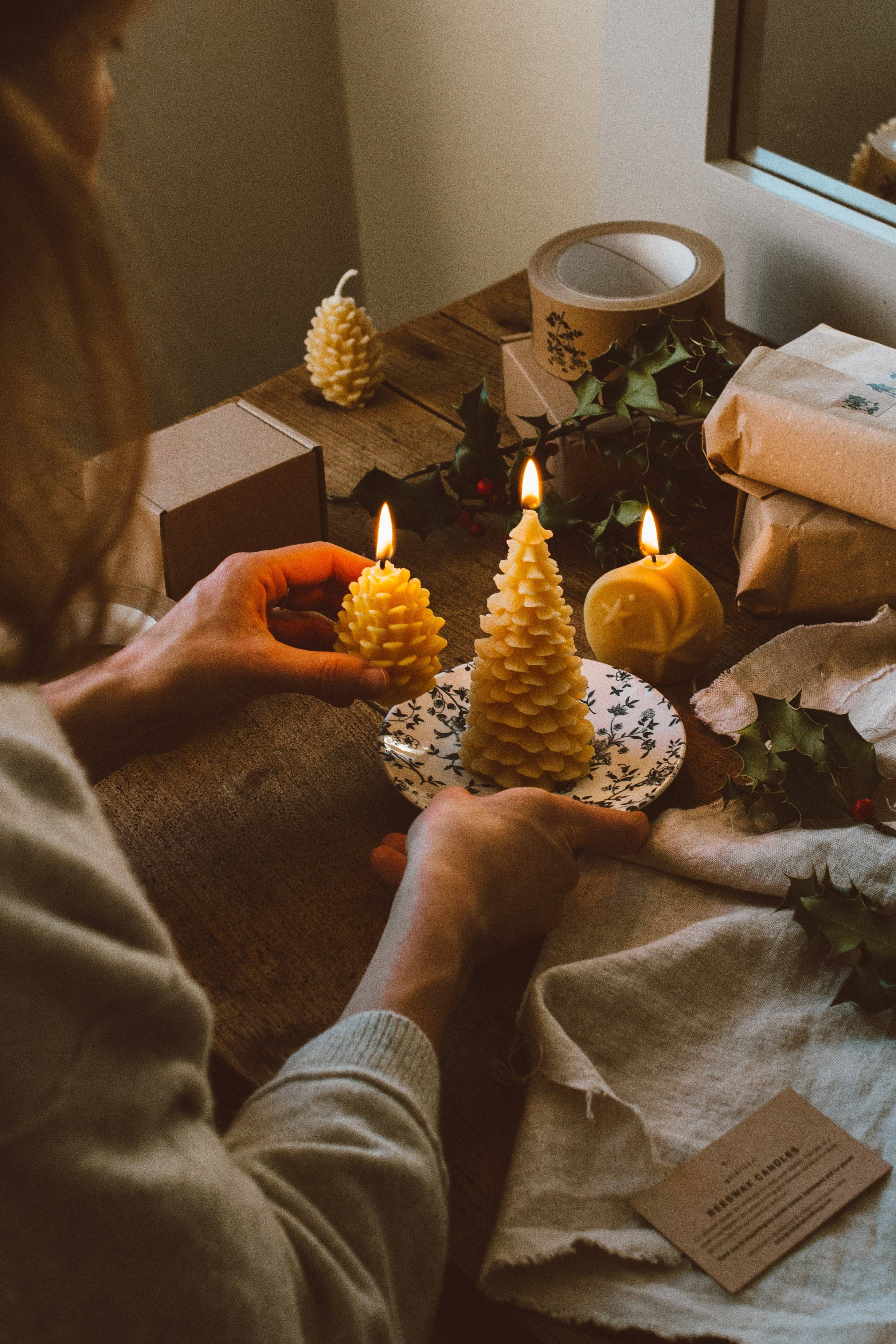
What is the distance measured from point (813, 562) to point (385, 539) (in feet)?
1.14

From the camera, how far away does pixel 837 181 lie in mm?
1140

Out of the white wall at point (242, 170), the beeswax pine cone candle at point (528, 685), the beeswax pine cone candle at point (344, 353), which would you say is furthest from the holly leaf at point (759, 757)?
the white wall at point (242, 170)

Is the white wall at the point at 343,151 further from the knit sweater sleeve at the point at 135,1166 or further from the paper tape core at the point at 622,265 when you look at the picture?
the knit sweater sleeve at the point at 135,1166

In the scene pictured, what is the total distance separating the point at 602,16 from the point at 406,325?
49 centimetres

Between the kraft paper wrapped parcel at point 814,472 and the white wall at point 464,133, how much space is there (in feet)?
2.79

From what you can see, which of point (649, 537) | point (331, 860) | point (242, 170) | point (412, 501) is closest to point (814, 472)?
point (649, 537)

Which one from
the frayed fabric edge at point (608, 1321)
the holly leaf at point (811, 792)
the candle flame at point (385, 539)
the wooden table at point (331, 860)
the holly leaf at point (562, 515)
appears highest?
the candle flame at point (385, 539)

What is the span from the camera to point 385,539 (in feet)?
2.69

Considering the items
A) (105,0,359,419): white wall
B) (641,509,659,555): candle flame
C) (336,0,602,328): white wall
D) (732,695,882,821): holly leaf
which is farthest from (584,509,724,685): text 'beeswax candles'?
(105,0,359,419): white wall

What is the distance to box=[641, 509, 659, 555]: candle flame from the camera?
867mm

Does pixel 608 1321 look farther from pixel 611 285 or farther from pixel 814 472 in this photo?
pixel 611 285

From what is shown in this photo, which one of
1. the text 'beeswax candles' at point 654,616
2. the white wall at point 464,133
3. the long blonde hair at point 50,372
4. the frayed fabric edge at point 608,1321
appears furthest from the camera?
the white wall at point 464,133

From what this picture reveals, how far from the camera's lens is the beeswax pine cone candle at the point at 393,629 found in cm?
79

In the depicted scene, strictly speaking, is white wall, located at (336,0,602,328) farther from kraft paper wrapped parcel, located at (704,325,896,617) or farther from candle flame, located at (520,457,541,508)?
candle flame, located at (520,457,541,508)
